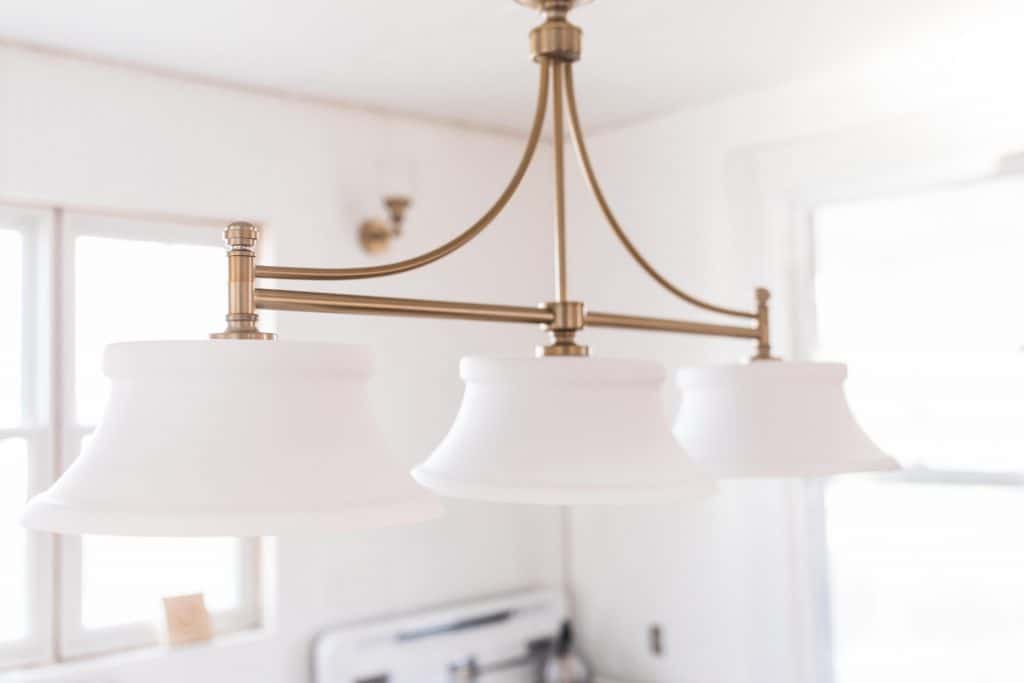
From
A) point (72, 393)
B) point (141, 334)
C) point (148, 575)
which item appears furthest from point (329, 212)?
point (148, 575)

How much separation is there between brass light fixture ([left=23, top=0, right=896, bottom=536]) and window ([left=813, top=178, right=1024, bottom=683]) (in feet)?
4.36

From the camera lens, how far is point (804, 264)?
274 cm

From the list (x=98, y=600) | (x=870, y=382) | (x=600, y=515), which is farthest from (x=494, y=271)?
(x=98, y=600)

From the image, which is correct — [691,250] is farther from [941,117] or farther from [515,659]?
[515,659]

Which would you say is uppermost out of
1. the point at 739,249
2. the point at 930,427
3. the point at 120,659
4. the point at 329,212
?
the point at 329,212

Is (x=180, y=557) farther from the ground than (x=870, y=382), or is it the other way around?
(x=870, y=382)

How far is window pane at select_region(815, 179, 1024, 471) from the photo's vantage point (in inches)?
94.3

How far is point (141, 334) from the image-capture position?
2.48 m

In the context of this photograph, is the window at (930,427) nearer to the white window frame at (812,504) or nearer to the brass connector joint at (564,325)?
the white window frame at (812,504)

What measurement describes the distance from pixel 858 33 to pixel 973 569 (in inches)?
50.4

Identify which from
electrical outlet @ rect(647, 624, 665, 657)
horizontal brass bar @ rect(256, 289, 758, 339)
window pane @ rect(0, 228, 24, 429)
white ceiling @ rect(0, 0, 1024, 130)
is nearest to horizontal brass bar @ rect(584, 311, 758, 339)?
horizontal brass bar @ rect(256, 289, 758, 339)

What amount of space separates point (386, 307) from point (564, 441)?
0.72ft

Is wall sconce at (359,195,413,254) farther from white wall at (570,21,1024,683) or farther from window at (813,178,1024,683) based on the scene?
window at (813,178,1024,683)

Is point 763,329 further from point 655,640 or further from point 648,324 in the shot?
point 655,640
